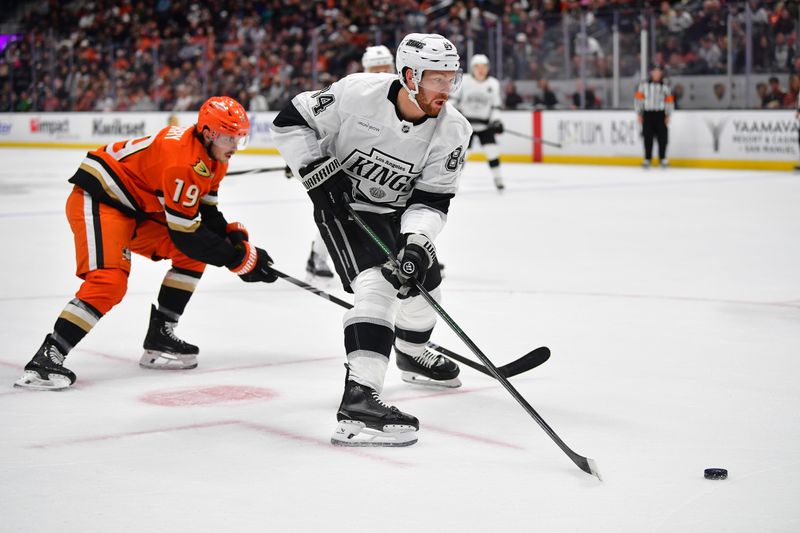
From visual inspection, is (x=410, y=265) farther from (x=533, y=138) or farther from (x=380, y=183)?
(x=533, y=138)

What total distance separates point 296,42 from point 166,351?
15581 millimetres

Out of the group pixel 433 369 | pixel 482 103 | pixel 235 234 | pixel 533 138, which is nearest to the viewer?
pixel 433 369

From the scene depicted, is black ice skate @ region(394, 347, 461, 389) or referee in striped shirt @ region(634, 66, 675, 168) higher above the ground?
referee in striped shirt @ region(634, 66, 675, 168)

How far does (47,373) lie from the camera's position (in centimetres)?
379

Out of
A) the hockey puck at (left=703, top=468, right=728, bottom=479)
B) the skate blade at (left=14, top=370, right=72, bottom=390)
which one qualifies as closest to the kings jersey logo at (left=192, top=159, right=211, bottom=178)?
the skate blade at (left=14, top=370, right=72, bottom=390)

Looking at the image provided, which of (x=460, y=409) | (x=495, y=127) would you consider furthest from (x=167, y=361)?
(x=495, y=127)

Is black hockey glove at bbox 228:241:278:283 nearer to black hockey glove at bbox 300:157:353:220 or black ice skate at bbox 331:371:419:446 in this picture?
black hockey glove at bbox 300:157:353:220

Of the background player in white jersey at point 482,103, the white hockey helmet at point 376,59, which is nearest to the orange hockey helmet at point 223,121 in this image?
the white hockey helmet at point 376,59

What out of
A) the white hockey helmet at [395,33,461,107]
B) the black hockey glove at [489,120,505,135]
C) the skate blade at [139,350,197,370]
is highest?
the white hockey helmet at [395,33,461,107]

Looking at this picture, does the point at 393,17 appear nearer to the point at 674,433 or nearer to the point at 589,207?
the point at 589,207

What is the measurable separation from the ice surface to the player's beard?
0.91 m

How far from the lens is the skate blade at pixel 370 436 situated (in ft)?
10.3

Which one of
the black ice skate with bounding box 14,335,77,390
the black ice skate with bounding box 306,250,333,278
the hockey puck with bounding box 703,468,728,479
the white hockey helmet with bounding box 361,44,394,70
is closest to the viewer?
the hockey puck with bounding box 703,468,728,479

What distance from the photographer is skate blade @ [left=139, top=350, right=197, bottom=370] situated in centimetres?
419
